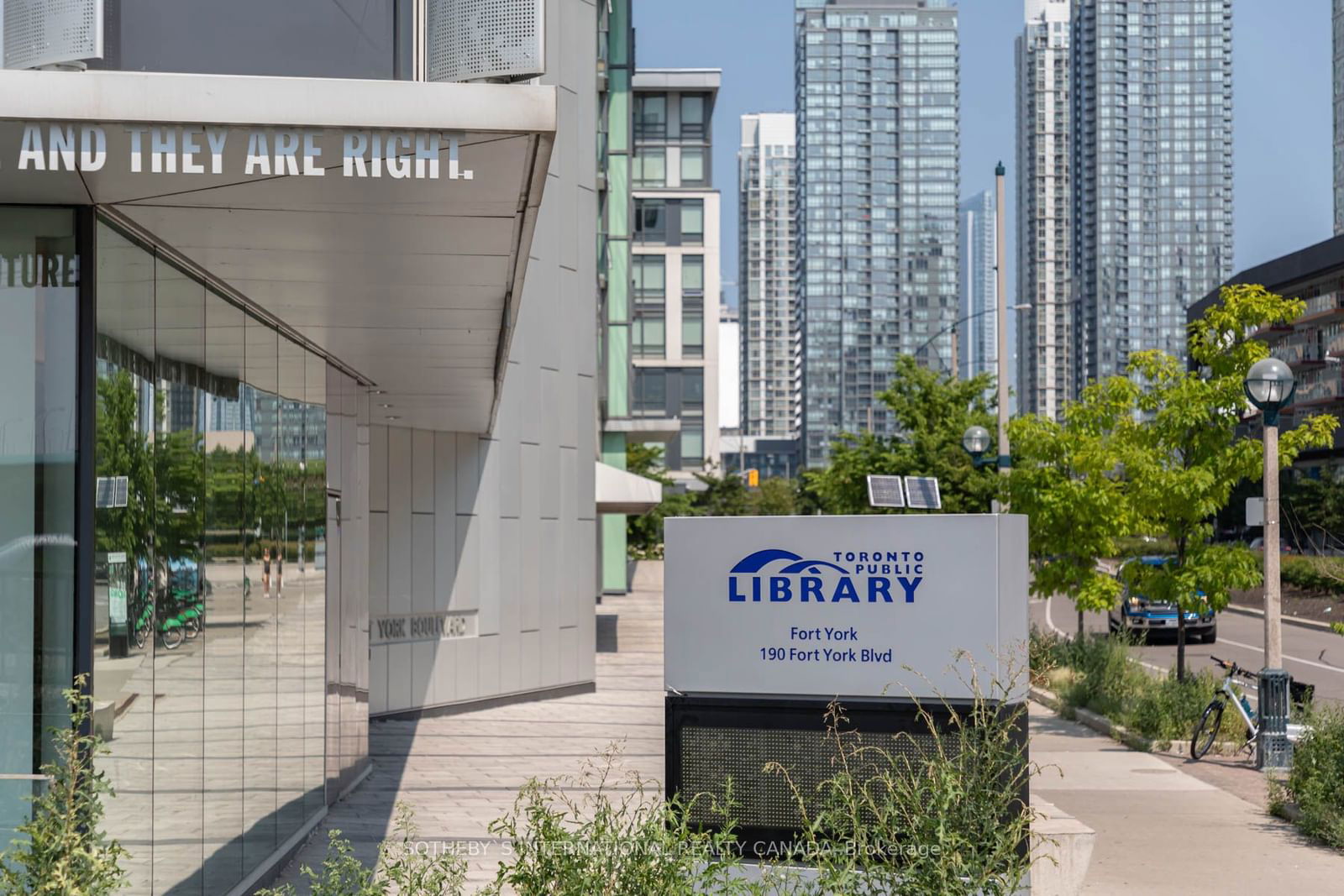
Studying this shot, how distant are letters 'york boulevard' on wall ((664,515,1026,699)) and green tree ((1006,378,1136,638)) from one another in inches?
533

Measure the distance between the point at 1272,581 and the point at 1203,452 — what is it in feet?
12.9

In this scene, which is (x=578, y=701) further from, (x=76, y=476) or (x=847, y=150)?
(x=847, y=150)

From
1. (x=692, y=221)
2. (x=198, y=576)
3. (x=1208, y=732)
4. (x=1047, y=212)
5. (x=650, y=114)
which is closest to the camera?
(x=198, y=576)

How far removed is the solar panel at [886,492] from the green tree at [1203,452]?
1017cm

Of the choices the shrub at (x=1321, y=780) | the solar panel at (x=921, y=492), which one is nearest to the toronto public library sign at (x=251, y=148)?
the solar panel at (x=921, y=492)

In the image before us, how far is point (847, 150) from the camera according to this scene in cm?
17638

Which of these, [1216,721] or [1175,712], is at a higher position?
[1216,721]

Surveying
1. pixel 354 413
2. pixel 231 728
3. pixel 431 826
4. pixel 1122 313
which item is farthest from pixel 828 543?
pixel 1122 313

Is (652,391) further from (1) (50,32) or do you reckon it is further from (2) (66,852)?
(2) (66,852)

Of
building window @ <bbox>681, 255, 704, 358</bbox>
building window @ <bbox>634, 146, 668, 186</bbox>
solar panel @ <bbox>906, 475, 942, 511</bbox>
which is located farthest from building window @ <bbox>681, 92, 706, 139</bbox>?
solar panel @ <bbox>906, 475, 942, 511</bbox>

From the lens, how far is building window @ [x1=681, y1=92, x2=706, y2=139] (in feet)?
229

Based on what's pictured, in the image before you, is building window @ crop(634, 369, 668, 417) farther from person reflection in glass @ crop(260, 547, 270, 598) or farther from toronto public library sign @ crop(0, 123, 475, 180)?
toronto public library sign @ crop(0, 123, 475, 180)

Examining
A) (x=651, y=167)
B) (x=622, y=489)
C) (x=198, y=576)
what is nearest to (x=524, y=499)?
(x=622, y=489)

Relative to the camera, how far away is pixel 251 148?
4840mm
